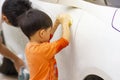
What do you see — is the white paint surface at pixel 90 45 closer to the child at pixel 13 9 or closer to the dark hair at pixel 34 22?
the dark hair at pixel 34 22

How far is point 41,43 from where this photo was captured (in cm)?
253

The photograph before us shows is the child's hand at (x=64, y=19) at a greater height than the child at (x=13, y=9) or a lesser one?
greater

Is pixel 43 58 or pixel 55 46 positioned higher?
pixel 55 46

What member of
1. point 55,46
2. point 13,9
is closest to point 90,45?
point 55,46

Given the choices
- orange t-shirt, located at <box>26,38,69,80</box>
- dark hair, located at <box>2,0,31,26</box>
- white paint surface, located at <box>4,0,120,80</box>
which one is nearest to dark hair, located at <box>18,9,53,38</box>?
orange t-shirt, located at <box>26,38,69,80</box>

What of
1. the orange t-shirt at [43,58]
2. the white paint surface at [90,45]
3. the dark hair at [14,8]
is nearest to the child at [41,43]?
the orange t-shirt at [43,58]

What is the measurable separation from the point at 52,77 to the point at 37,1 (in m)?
0.90

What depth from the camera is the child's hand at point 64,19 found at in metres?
2.60

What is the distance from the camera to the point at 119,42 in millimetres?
2275

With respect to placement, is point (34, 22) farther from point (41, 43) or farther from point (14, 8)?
point (14, 8)

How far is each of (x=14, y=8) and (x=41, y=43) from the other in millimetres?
784

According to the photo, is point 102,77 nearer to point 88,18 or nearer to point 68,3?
point 88,18

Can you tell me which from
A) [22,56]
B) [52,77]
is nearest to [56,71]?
[52,77]

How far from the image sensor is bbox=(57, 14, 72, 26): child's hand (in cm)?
260
